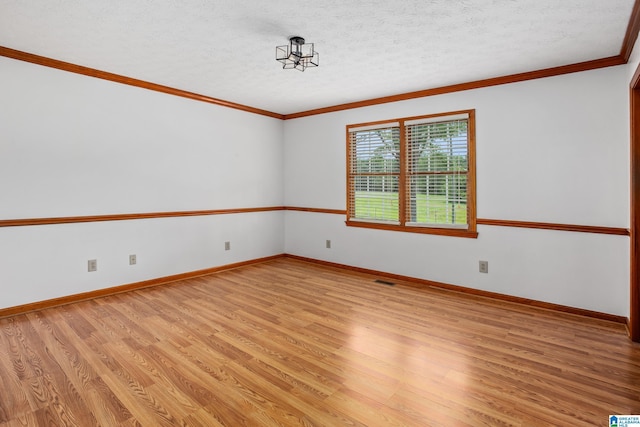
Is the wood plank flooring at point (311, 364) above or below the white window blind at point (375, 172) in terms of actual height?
below

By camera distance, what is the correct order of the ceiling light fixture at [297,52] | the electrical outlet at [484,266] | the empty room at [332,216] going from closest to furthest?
the empty room at [332,216] < the ceiling light fixture at [297,52] < the electrical outlet at [484,266]

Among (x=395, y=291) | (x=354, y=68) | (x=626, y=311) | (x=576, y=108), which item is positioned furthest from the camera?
(x=395, y=291)

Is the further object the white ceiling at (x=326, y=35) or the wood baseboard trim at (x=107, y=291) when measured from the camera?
the wood baseboard trim at (x=107, y=291)

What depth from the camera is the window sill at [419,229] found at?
163 inches

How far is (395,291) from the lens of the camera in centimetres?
421

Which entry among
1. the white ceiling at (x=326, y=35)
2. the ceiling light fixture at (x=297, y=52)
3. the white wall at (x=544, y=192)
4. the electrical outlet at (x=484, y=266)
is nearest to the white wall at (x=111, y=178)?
the white ceiling at (x=326, y=35)

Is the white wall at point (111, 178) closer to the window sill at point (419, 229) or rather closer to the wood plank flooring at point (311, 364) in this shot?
the wood plank flooring at point (311, 364)

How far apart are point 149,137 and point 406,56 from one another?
125 inches

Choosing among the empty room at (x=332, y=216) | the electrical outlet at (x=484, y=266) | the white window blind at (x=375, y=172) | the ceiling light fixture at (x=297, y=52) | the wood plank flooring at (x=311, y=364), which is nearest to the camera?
the wood plank flooring at (x=311, y=364)

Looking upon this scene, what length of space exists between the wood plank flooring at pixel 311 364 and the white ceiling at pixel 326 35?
98.6 inches

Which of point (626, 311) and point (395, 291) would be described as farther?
point (395, 291)

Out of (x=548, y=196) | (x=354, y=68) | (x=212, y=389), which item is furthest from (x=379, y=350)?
(x=354, y=68)

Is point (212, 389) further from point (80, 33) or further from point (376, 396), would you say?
point (80, 33)

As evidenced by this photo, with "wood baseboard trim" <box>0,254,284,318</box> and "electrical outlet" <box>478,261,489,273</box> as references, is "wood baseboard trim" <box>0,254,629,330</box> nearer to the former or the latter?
"wood baseboard trim" <box>0,254,284,318</box>
